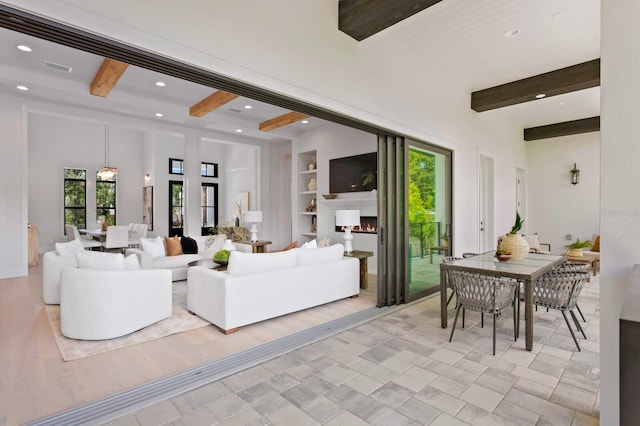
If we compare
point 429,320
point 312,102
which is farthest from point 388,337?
point 312,102

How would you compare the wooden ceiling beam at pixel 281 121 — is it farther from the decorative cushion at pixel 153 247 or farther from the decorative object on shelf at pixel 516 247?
the decorative object on shelf at pixel 516 247

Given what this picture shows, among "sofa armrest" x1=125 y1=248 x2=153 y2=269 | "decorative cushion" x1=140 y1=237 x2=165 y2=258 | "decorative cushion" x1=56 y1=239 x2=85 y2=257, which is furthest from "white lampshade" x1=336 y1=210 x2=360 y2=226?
"decorative cushion" x1=56 y1=239 x2=85 y2=257

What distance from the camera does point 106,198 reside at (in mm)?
10469

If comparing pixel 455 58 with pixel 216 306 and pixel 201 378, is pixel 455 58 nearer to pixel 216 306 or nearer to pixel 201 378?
pixel 216 306

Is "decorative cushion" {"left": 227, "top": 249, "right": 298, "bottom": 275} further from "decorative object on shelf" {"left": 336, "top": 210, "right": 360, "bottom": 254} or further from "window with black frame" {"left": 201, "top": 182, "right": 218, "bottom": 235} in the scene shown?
"window with black frame" {"left": 201, "top": 182, "right": 218, "bottom": 235}

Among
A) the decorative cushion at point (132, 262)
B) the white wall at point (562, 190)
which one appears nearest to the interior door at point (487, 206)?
the white wall at point (562, 190)

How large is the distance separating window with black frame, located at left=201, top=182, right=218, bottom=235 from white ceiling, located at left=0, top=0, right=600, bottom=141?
4.81 metres

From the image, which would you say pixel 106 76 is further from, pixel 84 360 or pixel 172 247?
pixel 84 360

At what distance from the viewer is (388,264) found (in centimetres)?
435

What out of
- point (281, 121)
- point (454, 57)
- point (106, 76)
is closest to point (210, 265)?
point (106, 76)

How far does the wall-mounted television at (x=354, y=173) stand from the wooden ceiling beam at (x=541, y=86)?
6.83ft

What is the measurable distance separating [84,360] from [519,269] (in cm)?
406

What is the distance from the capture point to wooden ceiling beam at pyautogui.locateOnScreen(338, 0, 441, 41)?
119 inches

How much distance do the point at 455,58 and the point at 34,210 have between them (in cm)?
1098
